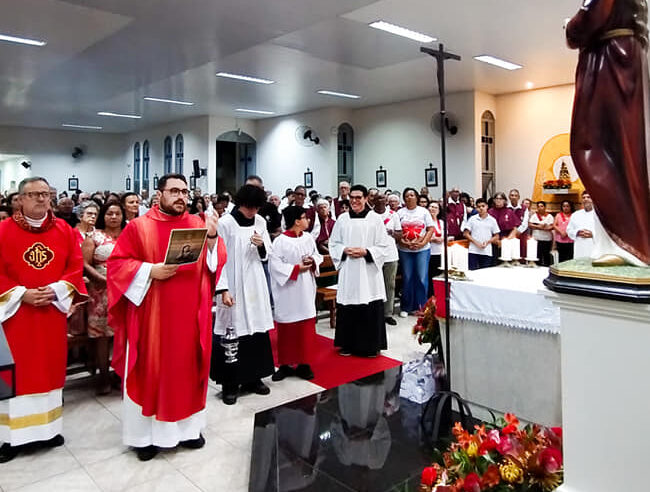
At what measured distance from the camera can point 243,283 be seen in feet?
14.7

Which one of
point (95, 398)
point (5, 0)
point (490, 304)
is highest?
point (5, 0)

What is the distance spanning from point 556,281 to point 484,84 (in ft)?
37.3

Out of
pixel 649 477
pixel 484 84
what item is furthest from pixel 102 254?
pixel 484 84

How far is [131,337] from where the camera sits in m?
3.36

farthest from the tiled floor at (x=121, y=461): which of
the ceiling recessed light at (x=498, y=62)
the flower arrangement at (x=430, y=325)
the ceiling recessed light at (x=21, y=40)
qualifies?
the ceiling recessed light at (x=498, y=62)

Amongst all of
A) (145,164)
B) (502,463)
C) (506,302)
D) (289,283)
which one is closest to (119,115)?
(145,164)

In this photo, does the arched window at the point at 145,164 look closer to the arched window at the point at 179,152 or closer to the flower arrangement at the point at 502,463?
the arched window at the point at 179,152

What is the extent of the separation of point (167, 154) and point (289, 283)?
604 inches

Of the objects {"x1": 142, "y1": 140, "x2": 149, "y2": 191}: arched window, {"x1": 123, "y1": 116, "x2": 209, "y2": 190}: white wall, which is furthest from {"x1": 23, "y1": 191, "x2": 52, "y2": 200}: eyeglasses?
{"x1": 142, "y1": 140, "x2": 149, "y2": 191}: arched window

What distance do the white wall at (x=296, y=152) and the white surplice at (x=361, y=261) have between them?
31.9 feet

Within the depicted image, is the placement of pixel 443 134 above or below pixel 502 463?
above

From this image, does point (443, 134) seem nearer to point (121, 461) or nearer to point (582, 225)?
point (121, 461)

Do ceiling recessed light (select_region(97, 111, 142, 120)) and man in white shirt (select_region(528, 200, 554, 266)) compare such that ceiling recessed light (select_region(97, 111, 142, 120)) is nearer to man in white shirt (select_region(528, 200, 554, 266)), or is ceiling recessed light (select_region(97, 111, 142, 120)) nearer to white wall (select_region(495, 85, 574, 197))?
white wall (select_region(495, 85, 574, 197))

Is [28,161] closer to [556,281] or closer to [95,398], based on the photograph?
[95,398]
